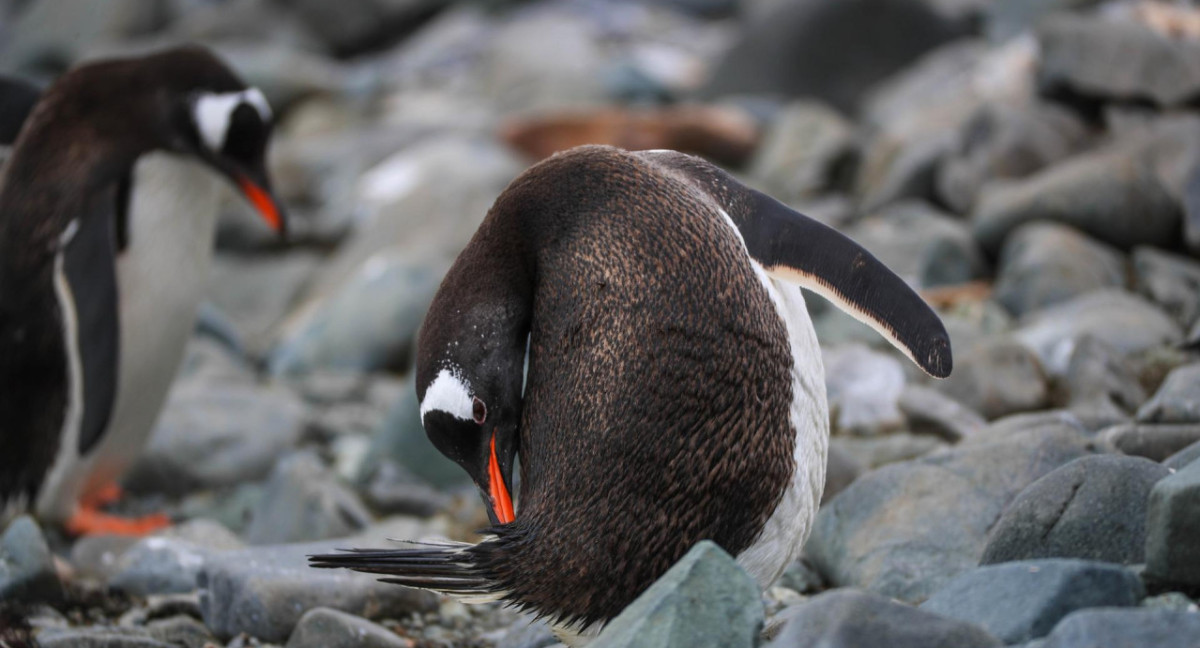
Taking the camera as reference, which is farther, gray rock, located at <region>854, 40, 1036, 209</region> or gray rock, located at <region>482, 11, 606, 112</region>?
gray rock, located at <region>482, 11, 606, 112</region>

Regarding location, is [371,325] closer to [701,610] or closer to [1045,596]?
[701,610]

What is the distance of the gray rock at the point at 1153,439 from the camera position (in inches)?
128

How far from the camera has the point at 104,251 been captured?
4762 mm

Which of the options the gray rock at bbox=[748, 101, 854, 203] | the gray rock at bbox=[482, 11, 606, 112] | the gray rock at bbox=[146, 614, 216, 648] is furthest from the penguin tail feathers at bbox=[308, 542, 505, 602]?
the gray rock at bbox=[482, 11, 606, 112]

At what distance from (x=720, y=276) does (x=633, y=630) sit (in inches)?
29.4

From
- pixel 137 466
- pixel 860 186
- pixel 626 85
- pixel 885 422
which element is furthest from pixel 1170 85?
pixel 626 85

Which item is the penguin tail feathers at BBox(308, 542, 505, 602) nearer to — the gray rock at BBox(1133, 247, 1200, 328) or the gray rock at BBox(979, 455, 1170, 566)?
the gray rock at BBox(979, 455, 1170, 566)

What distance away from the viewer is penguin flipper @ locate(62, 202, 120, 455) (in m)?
4.69

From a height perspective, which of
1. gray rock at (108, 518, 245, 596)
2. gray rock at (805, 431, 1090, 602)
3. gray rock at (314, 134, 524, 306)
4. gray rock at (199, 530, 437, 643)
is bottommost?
gray rock at (314, 134, 524, 306)

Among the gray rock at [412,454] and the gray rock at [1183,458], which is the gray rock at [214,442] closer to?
the gray rock at [412,454]

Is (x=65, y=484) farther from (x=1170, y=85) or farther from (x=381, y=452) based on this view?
(x=1170, y=85)

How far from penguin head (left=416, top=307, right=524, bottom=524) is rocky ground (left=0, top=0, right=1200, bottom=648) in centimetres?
55

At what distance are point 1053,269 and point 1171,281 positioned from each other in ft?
1.52

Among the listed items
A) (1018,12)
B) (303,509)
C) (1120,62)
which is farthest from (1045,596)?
(1018,12)
